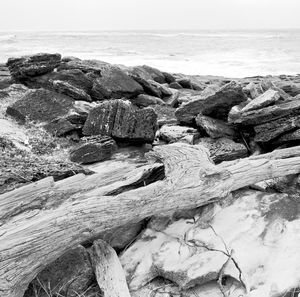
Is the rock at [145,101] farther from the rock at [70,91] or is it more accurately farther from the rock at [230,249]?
the rock at [230,249]

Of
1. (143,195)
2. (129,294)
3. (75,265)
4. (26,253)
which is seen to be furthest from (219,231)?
(26,253)

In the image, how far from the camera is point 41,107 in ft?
22.1

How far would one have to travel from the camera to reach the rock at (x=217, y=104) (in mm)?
5754

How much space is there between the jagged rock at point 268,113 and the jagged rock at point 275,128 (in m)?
0.06

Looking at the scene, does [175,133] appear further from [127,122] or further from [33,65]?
[33,65]

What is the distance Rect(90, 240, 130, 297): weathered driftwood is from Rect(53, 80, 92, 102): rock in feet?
13.5

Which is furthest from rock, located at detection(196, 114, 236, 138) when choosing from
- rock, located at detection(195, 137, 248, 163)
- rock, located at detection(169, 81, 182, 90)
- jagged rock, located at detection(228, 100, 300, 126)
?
rock, located at detection(169, 81, 182, 90)

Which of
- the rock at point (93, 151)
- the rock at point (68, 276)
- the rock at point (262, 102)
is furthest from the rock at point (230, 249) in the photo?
the rock at point (93, 151)

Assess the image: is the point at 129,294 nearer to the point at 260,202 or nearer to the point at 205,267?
the point at 205,267

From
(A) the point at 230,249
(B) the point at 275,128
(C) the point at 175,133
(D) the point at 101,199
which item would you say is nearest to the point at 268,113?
(B) the point at 275,128

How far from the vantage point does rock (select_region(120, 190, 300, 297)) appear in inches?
121

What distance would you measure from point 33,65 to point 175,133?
3.85m

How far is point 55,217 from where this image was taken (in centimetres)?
314

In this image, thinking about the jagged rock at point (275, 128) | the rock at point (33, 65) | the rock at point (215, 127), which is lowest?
the rock at point (215, 127)
